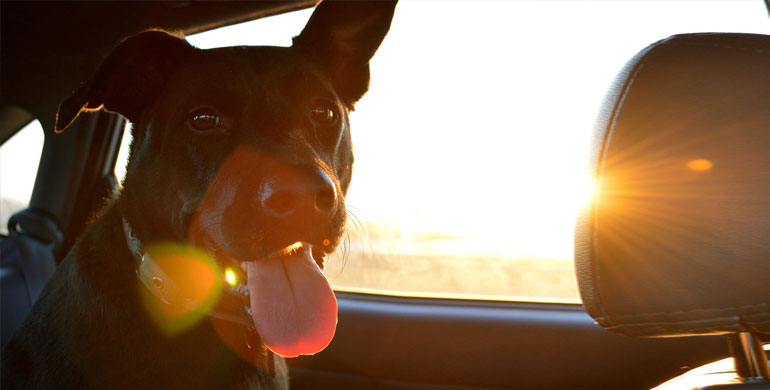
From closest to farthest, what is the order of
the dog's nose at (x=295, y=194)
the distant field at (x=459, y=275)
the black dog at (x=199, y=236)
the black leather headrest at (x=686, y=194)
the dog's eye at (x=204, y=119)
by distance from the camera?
the black leather headrest at (x=686, y=194)
the dog's nose at (x=295, y=194)
the black dog at (x=199, y=236)
the dog's eye at (x=204, y=119)
the distant field at (x=459, y=275)

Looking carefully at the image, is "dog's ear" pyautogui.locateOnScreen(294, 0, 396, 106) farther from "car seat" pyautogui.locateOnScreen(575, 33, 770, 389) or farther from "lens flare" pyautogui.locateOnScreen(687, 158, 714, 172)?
"lens flare" pyautogui.locateOnScreen(687, 158, 714, 172)

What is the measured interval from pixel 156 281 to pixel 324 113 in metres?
0.82

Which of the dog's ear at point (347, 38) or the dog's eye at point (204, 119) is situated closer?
the dog's eye at point (204, 119)

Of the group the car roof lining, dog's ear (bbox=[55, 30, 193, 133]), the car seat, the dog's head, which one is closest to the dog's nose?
the dog's head

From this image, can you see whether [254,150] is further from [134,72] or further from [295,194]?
[134,72]

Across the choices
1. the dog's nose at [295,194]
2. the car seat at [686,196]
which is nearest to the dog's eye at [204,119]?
the dog's nose at [295,194]

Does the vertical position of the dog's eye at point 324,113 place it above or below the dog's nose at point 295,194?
above

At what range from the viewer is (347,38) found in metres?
2.11

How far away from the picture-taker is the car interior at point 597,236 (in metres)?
1.05

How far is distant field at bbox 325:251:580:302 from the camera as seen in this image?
273 cm

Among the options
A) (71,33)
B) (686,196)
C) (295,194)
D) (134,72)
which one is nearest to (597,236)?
(686,196)

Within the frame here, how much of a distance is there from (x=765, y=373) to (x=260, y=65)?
1.68 m

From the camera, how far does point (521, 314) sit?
256 cm

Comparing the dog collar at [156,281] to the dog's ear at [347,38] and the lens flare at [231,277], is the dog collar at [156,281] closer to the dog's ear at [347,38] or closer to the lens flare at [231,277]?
the lens flare at [231,277]
